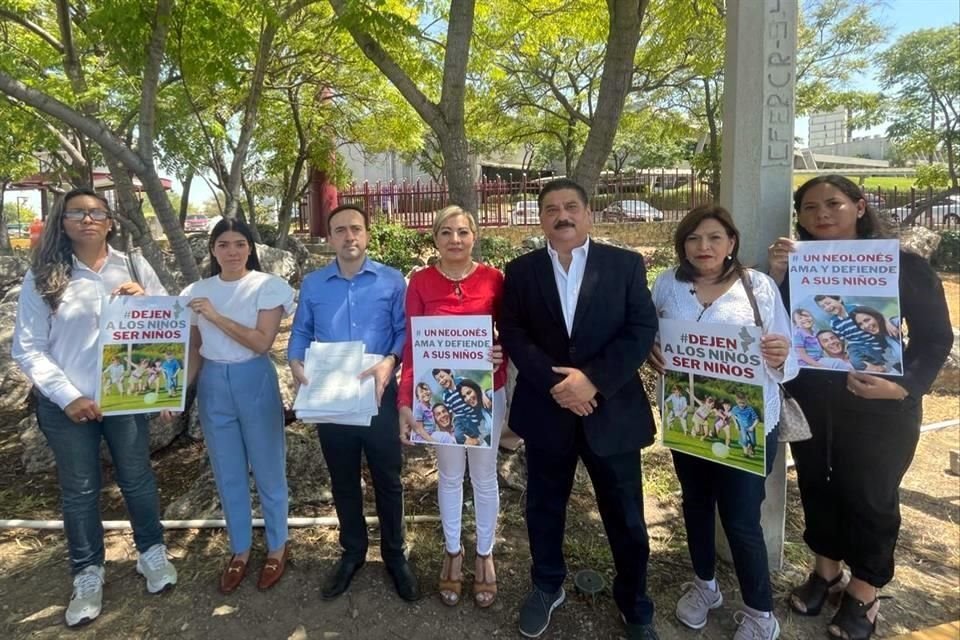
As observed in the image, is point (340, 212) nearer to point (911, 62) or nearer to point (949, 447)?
point (949, 447)

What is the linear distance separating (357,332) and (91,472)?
154 centimetres

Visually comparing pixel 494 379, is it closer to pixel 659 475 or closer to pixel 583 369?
pixel 583 369

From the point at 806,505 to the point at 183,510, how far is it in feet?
12.7

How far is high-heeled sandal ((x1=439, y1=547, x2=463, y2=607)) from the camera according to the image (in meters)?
3.19

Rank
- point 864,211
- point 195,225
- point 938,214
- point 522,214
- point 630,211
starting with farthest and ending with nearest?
point 195,225 < point 938,214 < point 630,211 < point 522,214 < point 864,211

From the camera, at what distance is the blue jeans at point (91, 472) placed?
303cm

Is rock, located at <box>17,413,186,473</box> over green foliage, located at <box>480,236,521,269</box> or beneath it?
beneath

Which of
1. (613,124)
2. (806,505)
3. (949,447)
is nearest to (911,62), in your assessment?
(949,447)

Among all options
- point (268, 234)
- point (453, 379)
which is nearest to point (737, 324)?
point (453, 379)

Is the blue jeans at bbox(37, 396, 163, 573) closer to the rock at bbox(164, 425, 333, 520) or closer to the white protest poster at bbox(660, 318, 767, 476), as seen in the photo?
the rock at bbox(164, 425, 333, 520)

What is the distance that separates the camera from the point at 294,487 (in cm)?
444

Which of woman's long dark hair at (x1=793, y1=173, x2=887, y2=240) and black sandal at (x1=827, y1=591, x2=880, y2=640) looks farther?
black sandal at (x1=827, y1=591, x2=880, y2=640)

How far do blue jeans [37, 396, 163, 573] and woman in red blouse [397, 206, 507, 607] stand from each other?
1.42 m

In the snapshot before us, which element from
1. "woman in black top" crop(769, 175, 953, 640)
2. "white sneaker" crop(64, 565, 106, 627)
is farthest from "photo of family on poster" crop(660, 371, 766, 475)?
"white sneaker" crop(64, 565, 106, 627)
